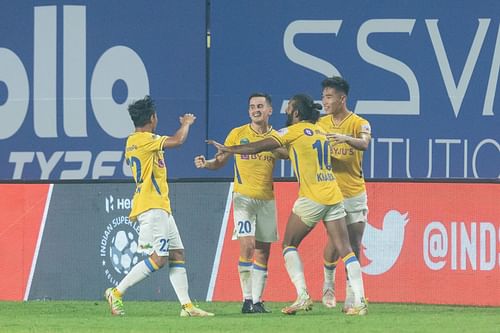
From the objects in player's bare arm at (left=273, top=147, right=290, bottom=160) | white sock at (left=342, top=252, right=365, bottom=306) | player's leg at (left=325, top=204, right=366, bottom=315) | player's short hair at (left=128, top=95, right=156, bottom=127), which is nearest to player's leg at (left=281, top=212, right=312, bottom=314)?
player's leg at (left=325, top=204, right=366, bottom=315)

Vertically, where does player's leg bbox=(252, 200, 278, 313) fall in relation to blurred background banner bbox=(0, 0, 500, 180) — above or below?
below

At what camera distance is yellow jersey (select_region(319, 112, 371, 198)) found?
13.8 metres

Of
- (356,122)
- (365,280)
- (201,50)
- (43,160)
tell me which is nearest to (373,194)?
(365,280)

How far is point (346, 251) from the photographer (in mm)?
13008

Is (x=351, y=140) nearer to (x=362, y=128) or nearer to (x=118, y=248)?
(x=362, y=128)

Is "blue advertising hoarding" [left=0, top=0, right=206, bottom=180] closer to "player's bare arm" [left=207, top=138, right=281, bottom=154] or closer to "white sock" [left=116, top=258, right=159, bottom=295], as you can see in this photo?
"player's bare arm" [left=207, top=138, right=281, bottom=154]

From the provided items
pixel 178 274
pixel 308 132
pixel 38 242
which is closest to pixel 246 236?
pixel 178 274

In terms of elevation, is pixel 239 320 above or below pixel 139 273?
below

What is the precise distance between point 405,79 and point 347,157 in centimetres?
343

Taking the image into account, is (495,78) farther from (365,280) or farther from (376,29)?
(365,280)

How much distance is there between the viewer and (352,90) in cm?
1708

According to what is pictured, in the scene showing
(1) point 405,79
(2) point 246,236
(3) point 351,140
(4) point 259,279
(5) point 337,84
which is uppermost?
(1) point 405,79

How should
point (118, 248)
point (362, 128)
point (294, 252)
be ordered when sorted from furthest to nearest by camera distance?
point (118, 248), point (362, 128), point (294, 252)

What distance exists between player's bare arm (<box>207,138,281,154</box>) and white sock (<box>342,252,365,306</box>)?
1.21 meters
